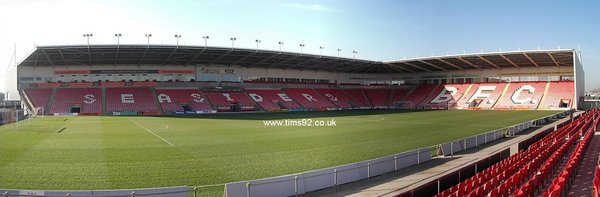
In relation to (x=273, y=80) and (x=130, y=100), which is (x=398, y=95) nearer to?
(x=273, y=80)

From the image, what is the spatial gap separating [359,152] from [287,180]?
23.7ft

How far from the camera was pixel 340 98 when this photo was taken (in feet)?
211

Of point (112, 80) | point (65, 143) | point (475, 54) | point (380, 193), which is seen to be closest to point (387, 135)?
point (380, 193)

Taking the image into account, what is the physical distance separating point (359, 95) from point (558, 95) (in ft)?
91.9

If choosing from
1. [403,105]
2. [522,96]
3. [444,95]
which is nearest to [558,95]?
[522,96]

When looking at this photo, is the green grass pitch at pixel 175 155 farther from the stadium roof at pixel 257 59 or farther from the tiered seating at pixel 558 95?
the tiered seating at pixel 558 95

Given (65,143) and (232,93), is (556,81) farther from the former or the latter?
(65,143)

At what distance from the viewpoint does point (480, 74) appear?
6338 centimetres

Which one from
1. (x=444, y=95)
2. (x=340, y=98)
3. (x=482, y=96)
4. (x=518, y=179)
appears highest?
(x=444, y=95)

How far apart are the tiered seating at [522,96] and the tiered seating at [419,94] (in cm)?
1180

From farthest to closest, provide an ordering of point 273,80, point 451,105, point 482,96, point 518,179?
point 273,80
point 451,105
point 482,96
point 518,179

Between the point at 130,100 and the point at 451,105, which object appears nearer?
the point at 130,100

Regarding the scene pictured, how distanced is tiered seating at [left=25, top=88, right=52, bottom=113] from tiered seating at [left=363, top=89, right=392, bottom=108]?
45219 mm

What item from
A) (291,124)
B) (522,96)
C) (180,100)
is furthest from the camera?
(522,96)
